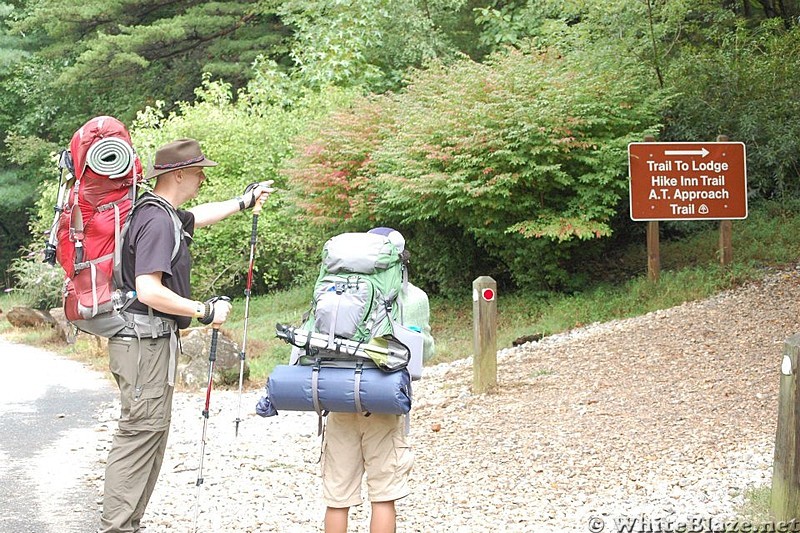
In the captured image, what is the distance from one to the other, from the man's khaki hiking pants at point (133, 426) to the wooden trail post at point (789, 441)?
9.25 feet

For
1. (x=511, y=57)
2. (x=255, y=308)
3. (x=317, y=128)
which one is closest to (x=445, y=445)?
(x=511, y=57)

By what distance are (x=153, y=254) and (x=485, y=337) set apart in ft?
16.7

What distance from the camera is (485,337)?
29.7 ft

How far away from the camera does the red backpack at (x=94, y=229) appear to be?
177 inches

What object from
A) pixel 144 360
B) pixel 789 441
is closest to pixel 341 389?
pixel 144 360

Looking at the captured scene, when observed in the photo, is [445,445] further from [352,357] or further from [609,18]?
[609,18]

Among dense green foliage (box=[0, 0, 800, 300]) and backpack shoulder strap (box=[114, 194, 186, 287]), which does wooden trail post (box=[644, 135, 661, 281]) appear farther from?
backpack shoulder strap (box=[114, 194, 186, 287])

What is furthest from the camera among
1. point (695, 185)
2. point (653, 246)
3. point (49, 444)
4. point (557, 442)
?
point (653, 246)

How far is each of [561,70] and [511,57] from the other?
2.39ft

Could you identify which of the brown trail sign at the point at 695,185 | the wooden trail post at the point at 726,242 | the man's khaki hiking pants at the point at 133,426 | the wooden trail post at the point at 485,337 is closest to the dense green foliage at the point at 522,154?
the brown trail sign at the point at 695,185

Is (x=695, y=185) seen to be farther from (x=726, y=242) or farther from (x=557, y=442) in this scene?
(x=557, y=442)

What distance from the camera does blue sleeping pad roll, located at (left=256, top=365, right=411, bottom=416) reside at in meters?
4.14

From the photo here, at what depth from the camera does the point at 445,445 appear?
24.2 feet

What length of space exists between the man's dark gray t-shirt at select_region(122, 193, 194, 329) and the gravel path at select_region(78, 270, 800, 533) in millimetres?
1337
